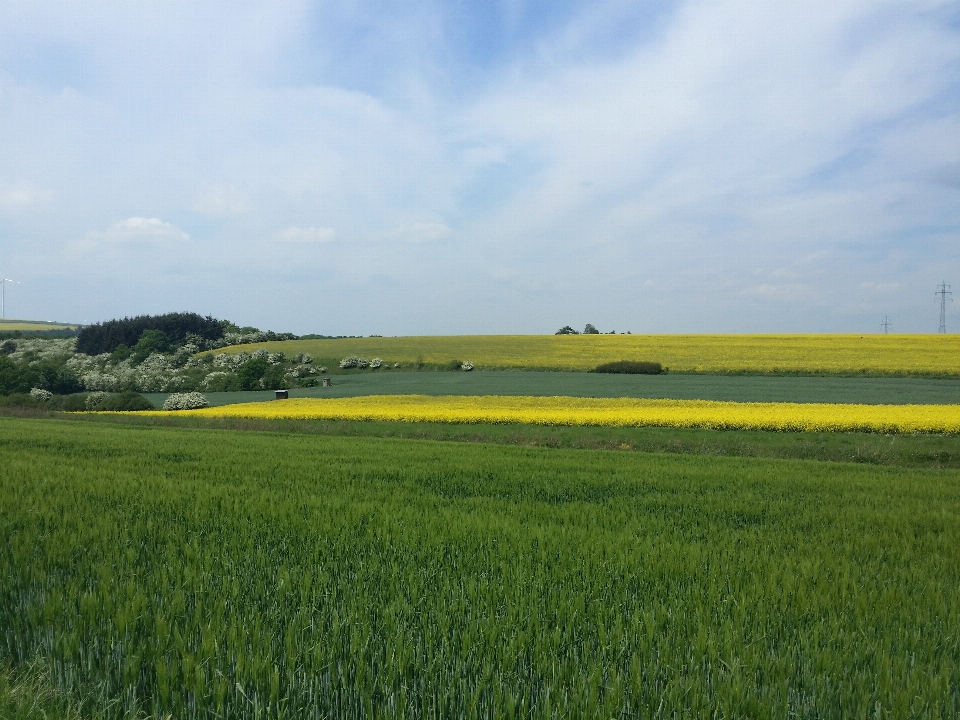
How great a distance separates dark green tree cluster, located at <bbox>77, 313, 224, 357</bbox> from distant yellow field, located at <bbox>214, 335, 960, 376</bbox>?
56.2ft

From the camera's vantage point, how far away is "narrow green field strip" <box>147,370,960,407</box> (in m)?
37.2

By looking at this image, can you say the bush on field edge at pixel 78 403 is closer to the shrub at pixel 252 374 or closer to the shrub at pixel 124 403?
the shrub at pixel 124 403

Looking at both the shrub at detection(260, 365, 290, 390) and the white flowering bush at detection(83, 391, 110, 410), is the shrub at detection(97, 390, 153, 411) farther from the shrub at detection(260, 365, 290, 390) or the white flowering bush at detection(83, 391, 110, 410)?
the shrub at detection(260, 365, 290, 390)

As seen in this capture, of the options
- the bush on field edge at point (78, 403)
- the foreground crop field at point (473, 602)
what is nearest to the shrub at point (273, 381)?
the bush on field edge at point (78, 403)

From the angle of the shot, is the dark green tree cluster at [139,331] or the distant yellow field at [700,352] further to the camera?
the dark green tree cluster at [139,331]

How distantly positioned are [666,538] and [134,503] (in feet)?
22.0

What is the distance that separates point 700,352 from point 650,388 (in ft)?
76.3

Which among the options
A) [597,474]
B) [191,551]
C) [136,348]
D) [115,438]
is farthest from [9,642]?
[136,348]

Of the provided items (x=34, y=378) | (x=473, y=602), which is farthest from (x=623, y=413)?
(x=34, y=378)

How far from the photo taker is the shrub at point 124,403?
4191 cm

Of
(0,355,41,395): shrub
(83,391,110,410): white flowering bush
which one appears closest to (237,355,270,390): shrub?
(83,391,110,410): white flowering bush

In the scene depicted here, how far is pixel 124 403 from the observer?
139 feet

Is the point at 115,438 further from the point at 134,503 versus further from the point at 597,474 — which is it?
the point at 597,474

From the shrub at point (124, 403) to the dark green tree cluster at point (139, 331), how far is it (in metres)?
45.7
